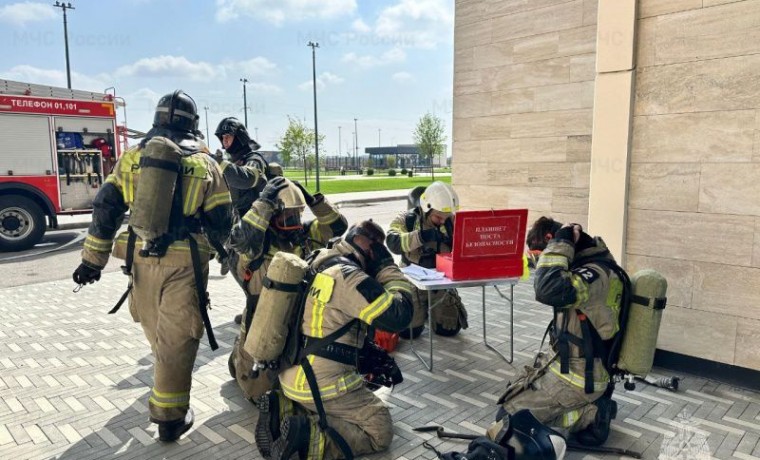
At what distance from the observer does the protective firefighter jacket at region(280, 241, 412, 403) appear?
2.89 m

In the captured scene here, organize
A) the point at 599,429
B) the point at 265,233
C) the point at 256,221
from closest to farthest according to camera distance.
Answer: the point at 599,429, the point at 256,221, the point at 265,233

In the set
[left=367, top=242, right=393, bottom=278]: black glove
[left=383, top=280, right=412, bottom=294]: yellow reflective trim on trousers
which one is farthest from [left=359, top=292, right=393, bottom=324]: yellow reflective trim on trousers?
[left=367, top=242, right=393, bottom=278]: black glove

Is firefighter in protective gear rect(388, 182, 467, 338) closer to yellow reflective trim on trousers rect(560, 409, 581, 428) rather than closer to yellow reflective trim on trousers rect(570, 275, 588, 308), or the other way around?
yellow reflective trim on trousers rect(560, 409, 581, 428)

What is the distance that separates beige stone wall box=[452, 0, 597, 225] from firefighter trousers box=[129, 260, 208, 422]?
589cm

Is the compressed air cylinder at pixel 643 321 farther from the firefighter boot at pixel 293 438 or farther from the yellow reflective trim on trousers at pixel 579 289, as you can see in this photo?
the firefighter boot at pixel 293 438

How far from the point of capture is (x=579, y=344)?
340cm

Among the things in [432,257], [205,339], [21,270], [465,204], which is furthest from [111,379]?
[465,204]

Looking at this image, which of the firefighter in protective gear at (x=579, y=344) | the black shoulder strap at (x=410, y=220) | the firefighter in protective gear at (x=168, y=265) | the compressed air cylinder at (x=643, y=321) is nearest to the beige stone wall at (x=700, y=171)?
the compressed air cylinder at (x=643, y=321)

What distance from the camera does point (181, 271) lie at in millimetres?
3514

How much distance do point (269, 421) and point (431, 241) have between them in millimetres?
2391

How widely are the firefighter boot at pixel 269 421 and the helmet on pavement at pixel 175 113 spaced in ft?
6.00

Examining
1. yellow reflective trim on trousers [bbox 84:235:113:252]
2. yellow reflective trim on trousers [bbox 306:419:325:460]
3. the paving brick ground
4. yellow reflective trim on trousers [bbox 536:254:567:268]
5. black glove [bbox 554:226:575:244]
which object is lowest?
the paving brick ground

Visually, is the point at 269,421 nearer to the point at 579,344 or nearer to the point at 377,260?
the point at 377,260

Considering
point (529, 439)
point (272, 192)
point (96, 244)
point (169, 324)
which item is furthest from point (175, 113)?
point (529, 439)
